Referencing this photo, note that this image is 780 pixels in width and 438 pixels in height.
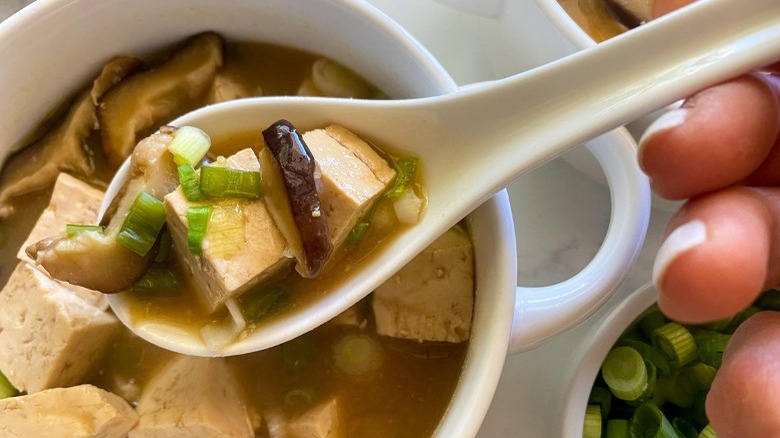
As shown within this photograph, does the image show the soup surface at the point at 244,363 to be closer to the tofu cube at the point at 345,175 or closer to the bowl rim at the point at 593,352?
the tofu cube at the point at 345,175

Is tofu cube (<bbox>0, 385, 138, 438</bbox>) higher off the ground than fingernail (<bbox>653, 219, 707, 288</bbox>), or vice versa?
fingernail (<bbox>653, 219, 707, 288</bbox>)

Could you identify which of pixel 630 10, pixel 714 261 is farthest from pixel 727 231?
pixel 630 10

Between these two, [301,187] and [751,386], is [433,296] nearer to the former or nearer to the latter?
[301,187]

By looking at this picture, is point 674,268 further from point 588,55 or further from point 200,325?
point 200,325

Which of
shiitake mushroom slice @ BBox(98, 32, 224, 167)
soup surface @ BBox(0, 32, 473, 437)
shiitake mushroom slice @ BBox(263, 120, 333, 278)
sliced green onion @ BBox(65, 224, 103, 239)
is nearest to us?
shiitake mushroom slice @ BBox(263, 120, 333, 278)

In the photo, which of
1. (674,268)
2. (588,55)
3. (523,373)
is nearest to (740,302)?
(674,268)

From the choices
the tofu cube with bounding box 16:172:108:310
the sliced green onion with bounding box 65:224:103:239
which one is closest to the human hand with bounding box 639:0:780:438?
the sliced green onion with bounding box 65:224:103:239

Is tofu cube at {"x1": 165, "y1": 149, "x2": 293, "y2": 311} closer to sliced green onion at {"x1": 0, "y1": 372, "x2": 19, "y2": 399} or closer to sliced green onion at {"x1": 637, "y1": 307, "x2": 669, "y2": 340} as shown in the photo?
sliced green onion at {"x1": 0, "y1": 372, "x2": 19, "y2": 399}
